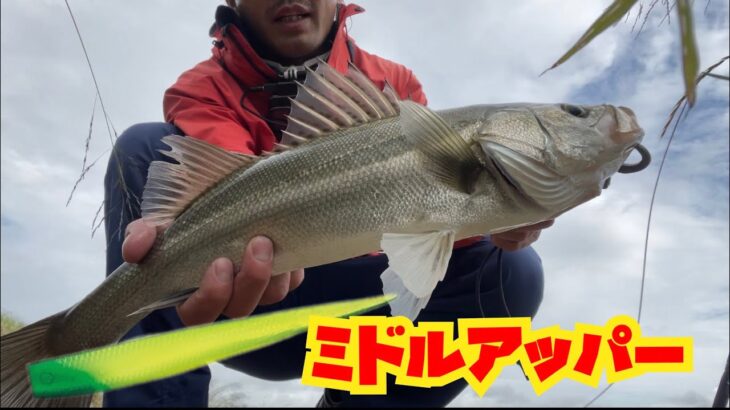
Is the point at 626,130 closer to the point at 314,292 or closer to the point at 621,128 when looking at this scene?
the point at 621,128

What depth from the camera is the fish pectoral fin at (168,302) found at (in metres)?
1.48

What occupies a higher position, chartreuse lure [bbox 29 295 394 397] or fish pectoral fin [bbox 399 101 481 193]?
fish pectoral fin [bbox 399 101 481 193]

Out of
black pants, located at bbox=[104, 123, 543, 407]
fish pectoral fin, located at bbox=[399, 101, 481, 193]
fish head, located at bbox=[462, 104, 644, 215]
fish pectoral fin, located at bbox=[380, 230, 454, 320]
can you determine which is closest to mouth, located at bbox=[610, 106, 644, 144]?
fish head, located at bbox=[462, 104, 644, 215]

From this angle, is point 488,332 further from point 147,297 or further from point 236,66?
point 236,66

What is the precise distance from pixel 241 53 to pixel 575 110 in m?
1.65

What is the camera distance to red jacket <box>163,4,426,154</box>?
222cm

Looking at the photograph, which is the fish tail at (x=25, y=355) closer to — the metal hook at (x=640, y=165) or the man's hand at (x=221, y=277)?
the man's hand at (x=221, y=277)

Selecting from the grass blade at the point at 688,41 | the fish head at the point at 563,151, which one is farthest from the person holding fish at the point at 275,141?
the grass blade at the point at 688,41

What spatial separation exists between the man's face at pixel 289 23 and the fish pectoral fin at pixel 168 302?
151cm

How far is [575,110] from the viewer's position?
1.47m

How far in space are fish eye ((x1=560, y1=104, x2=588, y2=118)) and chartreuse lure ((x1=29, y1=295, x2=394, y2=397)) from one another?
94cm

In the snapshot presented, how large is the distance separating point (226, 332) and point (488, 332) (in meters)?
0.74

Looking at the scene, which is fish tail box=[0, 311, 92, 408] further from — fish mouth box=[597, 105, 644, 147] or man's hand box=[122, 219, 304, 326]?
fish mouth box=[597, 105, 644, 147]

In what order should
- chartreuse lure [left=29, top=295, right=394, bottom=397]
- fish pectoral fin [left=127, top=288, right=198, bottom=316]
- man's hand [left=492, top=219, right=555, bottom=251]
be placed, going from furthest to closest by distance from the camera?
man's hand [left=492, top=219, right=555, bottom=251] → fish pectoral fin [left=127, top=288, right=198, bottom=316] → chartreuse lure [left=29, top=295, right=394, bottom=397]
